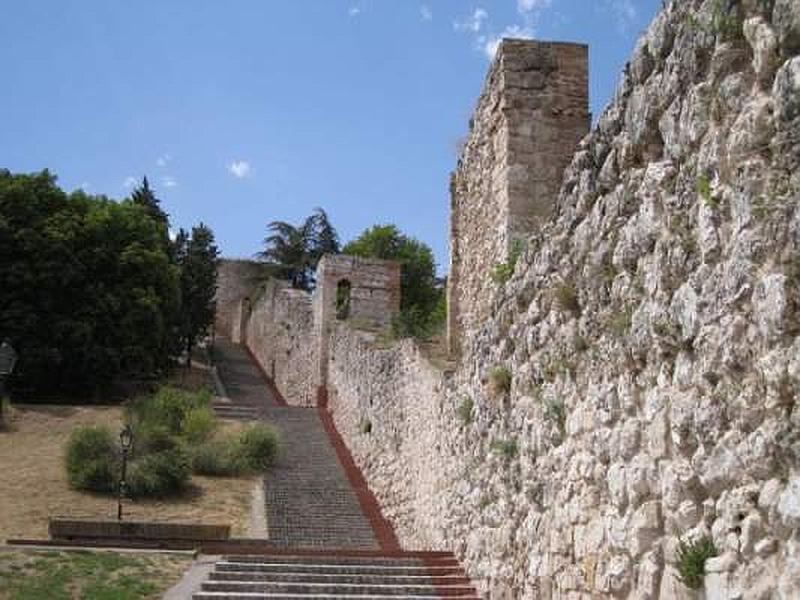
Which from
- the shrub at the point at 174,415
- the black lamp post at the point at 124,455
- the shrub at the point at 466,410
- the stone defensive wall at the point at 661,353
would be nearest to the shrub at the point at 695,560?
the stone defensive wall at the point at 661,353

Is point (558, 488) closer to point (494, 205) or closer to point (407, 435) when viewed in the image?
point (494, 205)

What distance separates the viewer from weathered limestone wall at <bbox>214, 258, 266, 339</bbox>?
46969 millimetres

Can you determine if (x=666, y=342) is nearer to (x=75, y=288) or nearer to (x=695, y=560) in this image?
(x=695, y=560)

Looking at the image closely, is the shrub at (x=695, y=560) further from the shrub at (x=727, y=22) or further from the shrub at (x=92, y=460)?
the shrub at (x=92, y=460)

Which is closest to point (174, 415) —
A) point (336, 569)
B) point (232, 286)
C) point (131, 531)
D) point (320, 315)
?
point (131, 531)

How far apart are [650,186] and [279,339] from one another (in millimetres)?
28080

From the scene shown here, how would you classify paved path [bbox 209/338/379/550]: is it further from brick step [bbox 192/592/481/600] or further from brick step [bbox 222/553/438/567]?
brick step [bbox 192/592/481/600]

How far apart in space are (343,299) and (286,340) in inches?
190

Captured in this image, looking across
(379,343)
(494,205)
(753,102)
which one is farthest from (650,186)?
(379,343)

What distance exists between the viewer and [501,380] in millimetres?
8523

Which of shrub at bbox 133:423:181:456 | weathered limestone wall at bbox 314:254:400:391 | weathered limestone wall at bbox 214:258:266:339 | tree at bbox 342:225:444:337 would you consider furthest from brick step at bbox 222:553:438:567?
weathered limestone wall at bbox 214:258:266:339

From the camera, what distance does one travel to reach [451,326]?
14.1 meters

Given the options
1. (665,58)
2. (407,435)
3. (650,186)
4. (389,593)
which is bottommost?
(389,593)

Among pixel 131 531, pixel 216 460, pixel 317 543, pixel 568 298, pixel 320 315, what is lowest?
pixel 317 543
